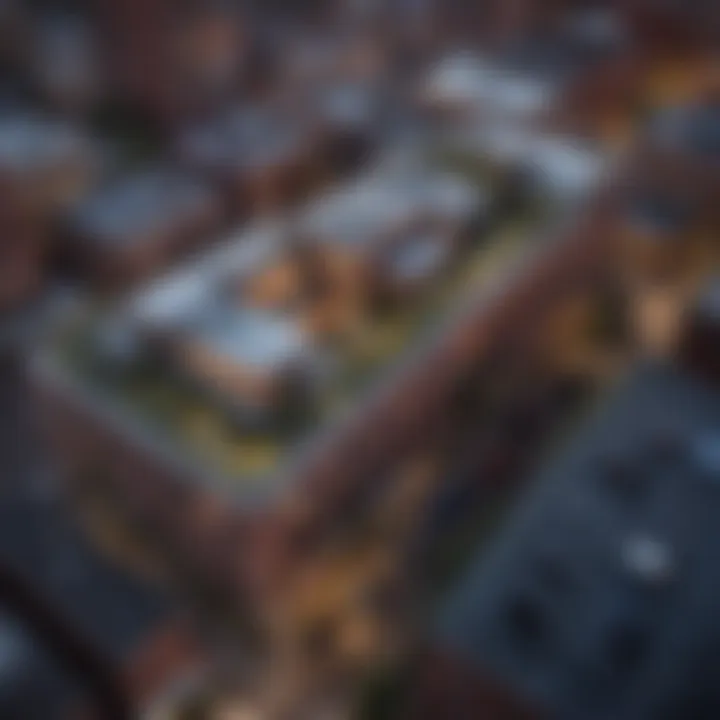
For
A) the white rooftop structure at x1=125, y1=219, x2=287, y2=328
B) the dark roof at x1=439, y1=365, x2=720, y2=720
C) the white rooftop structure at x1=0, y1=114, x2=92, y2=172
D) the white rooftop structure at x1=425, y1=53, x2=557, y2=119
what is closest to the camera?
the dark roof at x1=439, y1=365, x2=720, y2=720

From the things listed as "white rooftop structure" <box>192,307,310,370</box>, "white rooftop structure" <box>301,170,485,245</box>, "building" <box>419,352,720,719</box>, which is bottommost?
"building" <box>419,352,720,719</box>

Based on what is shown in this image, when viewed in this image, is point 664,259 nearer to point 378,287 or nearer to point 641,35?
point 378,287

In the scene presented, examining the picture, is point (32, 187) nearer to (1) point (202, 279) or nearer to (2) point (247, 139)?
(2) point (247, 139)


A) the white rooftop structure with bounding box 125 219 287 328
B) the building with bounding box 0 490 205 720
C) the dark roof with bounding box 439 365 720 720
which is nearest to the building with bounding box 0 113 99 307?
the white rooftop structure with bounding box 125 219 287 328

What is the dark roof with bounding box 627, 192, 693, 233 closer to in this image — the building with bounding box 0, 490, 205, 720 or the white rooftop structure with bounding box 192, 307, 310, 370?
the white rooftop structure with bounding box 192, 307, 310, 370

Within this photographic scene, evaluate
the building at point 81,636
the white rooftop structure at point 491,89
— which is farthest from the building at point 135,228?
the building at point 81,636

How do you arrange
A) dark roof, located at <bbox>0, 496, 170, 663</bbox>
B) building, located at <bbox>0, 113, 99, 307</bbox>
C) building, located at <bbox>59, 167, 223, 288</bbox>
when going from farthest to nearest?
building, located at <bbox>59, 167, 223, 288</bbox> → building, located at <bbox>0, 113, 99, 307</bbox> → dark roof, located at <bbox>0, 496, 170, 663</bbox>

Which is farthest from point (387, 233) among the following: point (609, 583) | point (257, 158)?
point (609, 583)
